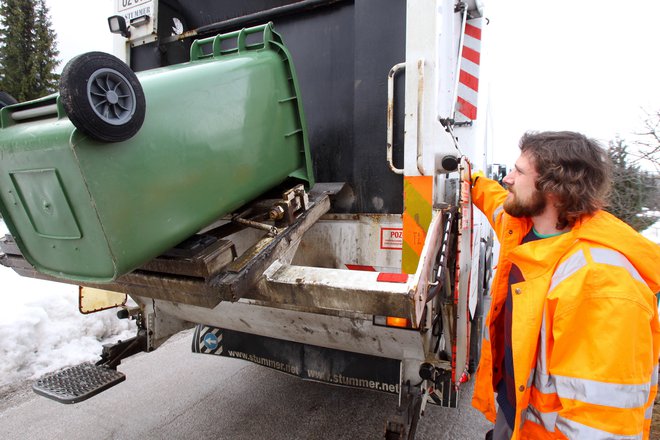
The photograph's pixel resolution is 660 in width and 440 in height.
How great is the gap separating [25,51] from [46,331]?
19.4 meters

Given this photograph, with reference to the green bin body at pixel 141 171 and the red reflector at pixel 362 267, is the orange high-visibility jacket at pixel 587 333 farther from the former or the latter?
the green bin body at pixel 141 171

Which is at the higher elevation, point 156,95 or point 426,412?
point 156,95

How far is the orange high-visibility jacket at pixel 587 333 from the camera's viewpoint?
110 centimetres

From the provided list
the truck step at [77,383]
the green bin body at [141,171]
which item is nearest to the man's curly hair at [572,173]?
the green bin body at [141,171]

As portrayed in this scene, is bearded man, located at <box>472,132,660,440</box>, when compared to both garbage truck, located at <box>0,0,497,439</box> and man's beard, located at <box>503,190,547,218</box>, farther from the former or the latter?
garbage truck, located at <box>0,0,497,439</box>

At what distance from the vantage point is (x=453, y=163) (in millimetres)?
1853

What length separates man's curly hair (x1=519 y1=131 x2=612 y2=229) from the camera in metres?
1.34

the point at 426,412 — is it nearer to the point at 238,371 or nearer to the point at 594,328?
the point at 238,371

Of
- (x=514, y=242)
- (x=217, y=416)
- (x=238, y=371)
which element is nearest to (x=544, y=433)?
(x=514, y=242)

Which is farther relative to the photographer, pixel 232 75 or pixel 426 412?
pixel 426 412

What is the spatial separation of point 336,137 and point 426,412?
2.05 m

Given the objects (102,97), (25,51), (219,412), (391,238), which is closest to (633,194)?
(391,238)

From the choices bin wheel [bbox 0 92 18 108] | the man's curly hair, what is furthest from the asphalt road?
bin wheel [bbox 0 92 18 108]

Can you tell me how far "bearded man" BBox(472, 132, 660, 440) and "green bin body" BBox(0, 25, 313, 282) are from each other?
1.16 meters
